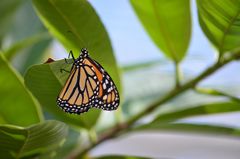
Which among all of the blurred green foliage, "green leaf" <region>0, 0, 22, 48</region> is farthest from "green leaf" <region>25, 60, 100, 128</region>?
"green leaf" <region>0, 0, 22, 48</region>

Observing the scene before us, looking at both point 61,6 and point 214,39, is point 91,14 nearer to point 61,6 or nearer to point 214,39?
point 61,6

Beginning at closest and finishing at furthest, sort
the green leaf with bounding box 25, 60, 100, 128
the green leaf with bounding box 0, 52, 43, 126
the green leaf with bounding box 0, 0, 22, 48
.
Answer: the green leaf with bounding box 25, 60, 100, 128 → the green leaf with bounding box 0, 52, 43, 126 → the green leaf with bounding box 0, 0, 22, 48

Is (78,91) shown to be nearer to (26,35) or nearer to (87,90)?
(87,90)

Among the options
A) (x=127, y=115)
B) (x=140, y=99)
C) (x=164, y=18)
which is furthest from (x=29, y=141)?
(x=140, y=99)

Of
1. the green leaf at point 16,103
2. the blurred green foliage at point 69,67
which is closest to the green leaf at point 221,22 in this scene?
the blurred green foliage at point 69,67

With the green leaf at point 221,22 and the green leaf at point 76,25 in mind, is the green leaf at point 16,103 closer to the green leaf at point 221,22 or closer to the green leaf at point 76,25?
the green leaf at point 76,25

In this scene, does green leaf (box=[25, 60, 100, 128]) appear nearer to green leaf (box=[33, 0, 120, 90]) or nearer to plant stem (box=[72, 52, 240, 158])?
green leaf (box=[33, 0, 120, 90])

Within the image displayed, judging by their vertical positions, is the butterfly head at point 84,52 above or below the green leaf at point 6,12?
below
